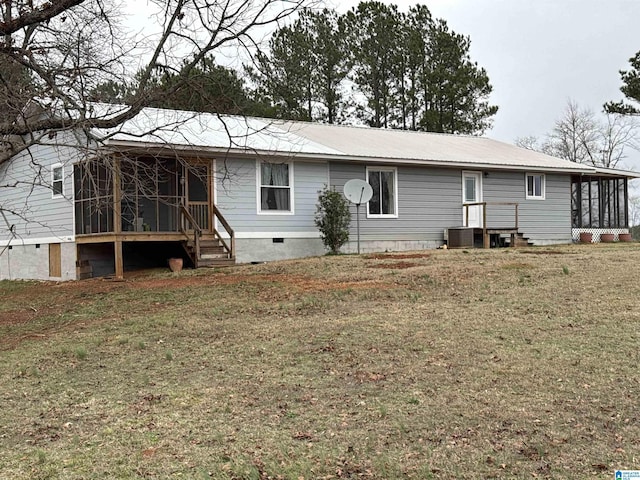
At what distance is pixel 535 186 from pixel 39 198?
1524 centimetres

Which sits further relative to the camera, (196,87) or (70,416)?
(196,87)

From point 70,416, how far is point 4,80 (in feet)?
19.8

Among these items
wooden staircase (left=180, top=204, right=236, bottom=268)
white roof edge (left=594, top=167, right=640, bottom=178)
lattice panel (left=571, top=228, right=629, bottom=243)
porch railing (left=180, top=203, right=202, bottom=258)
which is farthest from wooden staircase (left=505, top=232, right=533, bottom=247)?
porch railing (left=180, top=203, right=202, bottom=258)

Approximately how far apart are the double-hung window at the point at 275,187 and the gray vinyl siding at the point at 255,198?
132mm

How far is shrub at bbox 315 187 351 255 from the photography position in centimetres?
1702

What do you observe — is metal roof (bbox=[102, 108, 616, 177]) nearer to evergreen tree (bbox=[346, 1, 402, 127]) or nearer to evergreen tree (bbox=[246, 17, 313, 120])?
evergreen tree (bbox=[246, 17, 313, 120])

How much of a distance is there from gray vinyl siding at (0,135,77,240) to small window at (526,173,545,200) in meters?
14.0

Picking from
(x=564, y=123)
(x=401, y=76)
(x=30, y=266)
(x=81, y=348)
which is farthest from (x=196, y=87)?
(x=564, y=123)

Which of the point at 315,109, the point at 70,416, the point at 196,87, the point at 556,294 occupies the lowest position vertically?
the point at 70,416

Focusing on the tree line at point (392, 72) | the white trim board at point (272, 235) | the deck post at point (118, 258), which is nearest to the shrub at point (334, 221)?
the white trim board at point (272, 235)

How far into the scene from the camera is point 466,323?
25.9 ft

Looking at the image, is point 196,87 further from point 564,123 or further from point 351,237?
point 564,123

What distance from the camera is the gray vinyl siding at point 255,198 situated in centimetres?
1633

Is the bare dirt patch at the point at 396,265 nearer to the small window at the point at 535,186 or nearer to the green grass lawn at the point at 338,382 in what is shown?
the green grass lawn at the point at 338,382
